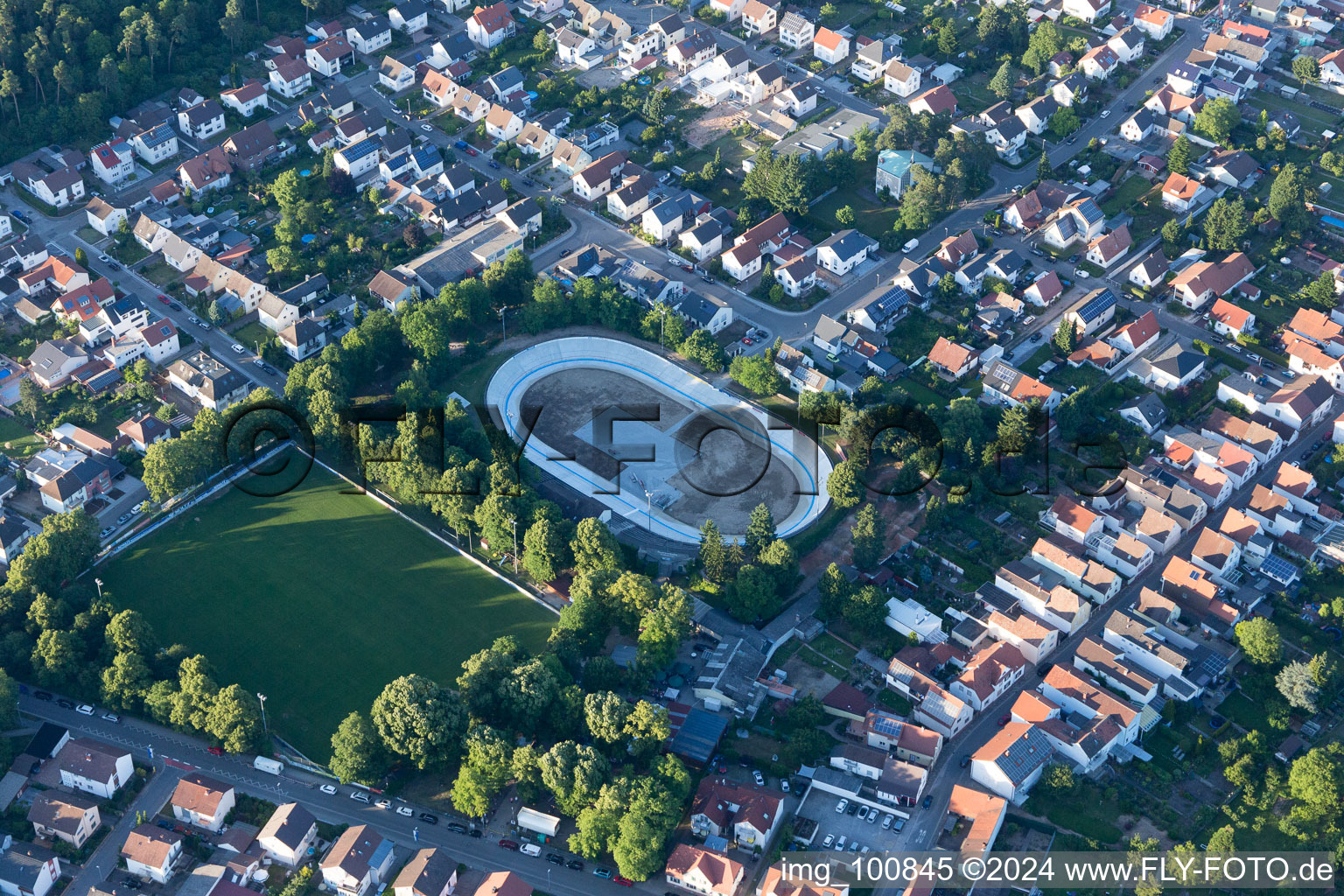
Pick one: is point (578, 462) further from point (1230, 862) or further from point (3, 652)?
point (1230, 862)

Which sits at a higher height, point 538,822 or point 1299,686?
point 1299,686

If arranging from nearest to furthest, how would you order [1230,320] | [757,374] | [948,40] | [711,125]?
[757,374], [1230,320], [711,125], [948,40]

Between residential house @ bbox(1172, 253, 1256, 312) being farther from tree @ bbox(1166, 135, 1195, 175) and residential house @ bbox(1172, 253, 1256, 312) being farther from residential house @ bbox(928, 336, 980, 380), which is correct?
residential house @ bbox(928, 336, 980, 380)

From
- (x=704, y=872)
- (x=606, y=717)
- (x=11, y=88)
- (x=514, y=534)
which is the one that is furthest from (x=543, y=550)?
(x=11, y=88)

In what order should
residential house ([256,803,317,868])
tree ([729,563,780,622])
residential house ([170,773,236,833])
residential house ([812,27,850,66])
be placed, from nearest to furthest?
residential house ([256,803,317,868])
residential house ([170,773,236,833])
tree ([729,563,780,622])
residential house ([812,27,850,66])

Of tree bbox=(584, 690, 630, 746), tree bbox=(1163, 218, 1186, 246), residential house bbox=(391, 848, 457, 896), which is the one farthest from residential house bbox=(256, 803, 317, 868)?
tree bbox=(1163, 218, 1186, 246)

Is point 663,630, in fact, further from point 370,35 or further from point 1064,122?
point 370,35

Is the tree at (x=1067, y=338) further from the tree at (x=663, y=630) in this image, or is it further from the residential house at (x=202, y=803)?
the residential house at (x=202, y=803)
